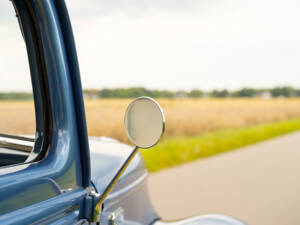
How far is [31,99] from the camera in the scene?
4.04ft

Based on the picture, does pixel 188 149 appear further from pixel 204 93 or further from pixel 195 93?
pixel 204 93

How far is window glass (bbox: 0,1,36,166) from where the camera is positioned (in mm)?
1194

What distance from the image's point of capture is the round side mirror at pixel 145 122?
128cm

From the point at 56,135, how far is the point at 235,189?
500cm

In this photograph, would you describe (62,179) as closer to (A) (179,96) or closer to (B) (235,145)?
(B) (235,145)

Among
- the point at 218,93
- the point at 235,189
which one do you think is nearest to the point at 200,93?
the point at 218,93

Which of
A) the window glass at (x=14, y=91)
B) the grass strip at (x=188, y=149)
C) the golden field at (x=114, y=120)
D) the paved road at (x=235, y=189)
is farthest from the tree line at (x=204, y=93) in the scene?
the window glass at (x=14, y=91)

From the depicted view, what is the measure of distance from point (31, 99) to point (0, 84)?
0.33 feet

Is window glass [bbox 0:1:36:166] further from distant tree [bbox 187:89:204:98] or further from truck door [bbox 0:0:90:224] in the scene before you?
distant tree [bbox 187:89:204:98]

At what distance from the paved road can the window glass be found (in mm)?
3576

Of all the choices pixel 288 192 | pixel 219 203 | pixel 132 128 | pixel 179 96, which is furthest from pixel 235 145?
pixel 179 96

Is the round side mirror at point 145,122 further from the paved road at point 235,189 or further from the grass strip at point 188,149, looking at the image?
the grass strip at point 188,149

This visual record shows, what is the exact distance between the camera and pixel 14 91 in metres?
1.25

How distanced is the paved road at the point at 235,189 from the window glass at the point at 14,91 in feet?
11.7
